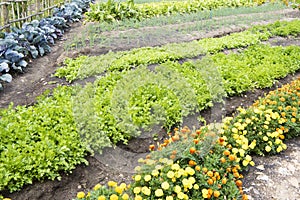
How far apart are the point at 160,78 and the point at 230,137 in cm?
203

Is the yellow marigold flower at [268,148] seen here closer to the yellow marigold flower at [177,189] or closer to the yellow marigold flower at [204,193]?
the yellow marigold flower at [204,193]

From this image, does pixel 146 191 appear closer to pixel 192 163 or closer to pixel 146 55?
pixel 192 163

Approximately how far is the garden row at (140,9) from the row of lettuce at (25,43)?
1300 millimetres

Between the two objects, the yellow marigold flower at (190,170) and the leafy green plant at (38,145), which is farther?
the leafy green plant at (38,145)

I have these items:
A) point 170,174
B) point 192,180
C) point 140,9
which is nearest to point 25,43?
point 140,9

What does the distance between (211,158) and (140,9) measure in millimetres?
8603

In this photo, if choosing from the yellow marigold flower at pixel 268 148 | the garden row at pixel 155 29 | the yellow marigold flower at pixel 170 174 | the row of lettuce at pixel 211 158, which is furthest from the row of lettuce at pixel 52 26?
the yellow marigold flower at pixel 268 148

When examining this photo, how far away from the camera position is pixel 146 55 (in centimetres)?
632

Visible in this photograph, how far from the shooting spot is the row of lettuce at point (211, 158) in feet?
8.11

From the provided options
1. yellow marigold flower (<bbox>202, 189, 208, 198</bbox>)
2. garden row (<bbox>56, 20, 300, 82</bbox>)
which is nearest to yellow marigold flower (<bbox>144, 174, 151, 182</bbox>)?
yellow marigold flower (<bbox>202, 189, 208, 198</bbox>)

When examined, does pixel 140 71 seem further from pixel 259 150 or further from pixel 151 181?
pixel 151 181

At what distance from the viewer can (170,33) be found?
8438 mm

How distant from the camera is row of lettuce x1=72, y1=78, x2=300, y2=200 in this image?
8.11 ft

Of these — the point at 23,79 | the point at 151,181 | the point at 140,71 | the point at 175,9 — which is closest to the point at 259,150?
the point at 151,181
